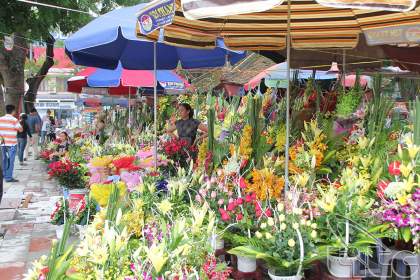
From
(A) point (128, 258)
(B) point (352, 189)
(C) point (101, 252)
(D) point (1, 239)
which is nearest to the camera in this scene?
(C) point (101, 252)

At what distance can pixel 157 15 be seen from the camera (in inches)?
120

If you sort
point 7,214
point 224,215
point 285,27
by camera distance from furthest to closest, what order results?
point 7,214, point 285,27, point 224,215

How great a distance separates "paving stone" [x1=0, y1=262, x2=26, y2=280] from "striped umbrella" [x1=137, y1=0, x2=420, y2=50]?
2.40m

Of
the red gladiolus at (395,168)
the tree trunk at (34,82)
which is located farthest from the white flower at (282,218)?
the tree trunk at (34,82)

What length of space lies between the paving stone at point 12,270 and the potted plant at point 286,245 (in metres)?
2.47

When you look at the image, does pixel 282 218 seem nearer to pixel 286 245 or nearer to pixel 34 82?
pixel 286 245

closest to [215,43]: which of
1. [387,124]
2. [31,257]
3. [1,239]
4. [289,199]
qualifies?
[387,124]

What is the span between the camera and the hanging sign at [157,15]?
9.45 ft

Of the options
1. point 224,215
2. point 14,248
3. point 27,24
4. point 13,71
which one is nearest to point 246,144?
point 224,215

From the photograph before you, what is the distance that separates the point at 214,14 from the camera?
2270mm

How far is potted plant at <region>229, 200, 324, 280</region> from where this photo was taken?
2561 millimetres

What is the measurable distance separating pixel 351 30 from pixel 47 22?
7.22 meters

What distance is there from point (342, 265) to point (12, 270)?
3131mm

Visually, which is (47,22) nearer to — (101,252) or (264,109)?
(264,109)
